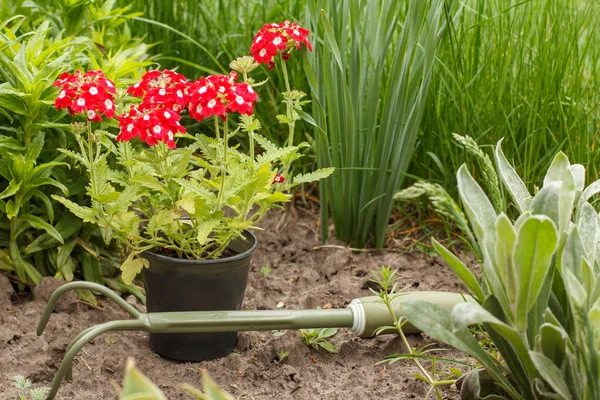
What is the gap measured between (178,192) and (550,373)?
1.05 meters

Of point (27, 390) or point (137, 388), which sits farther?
point (27, 390)

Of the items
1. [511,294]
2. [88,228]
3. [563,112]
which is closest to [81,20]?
[88,228]

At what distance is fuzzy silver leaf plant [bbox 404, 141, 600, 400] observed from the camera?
4.58 ft

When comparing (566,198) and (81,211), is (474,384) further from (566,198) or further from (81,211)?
(81,211)

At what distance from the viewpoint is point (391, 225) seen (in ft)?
9.36

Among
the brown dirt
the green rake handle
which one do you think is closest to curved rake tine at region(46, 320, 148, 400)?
the green rake handle

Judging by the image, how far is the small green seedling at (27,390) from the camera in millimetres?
1786

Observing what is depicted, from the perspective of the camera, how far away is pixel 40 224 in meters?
2.25

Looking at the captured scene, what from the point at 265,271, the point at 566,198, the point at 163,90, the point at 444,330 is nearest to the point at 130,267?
the point at 163,90

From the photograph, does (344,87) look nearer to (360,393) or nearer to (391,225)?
(391,225)

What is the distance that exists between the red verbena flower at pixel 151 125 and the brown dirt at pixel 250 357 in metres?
0.61

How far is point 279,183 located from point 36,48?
32.9 inches

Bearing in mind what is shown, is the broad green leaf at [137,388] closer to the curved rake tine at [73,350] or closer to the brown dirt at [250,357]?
the curved rake tine at [73,350]

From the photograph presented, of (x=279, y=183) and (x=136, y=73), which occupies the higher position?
(x=136, y=73)
